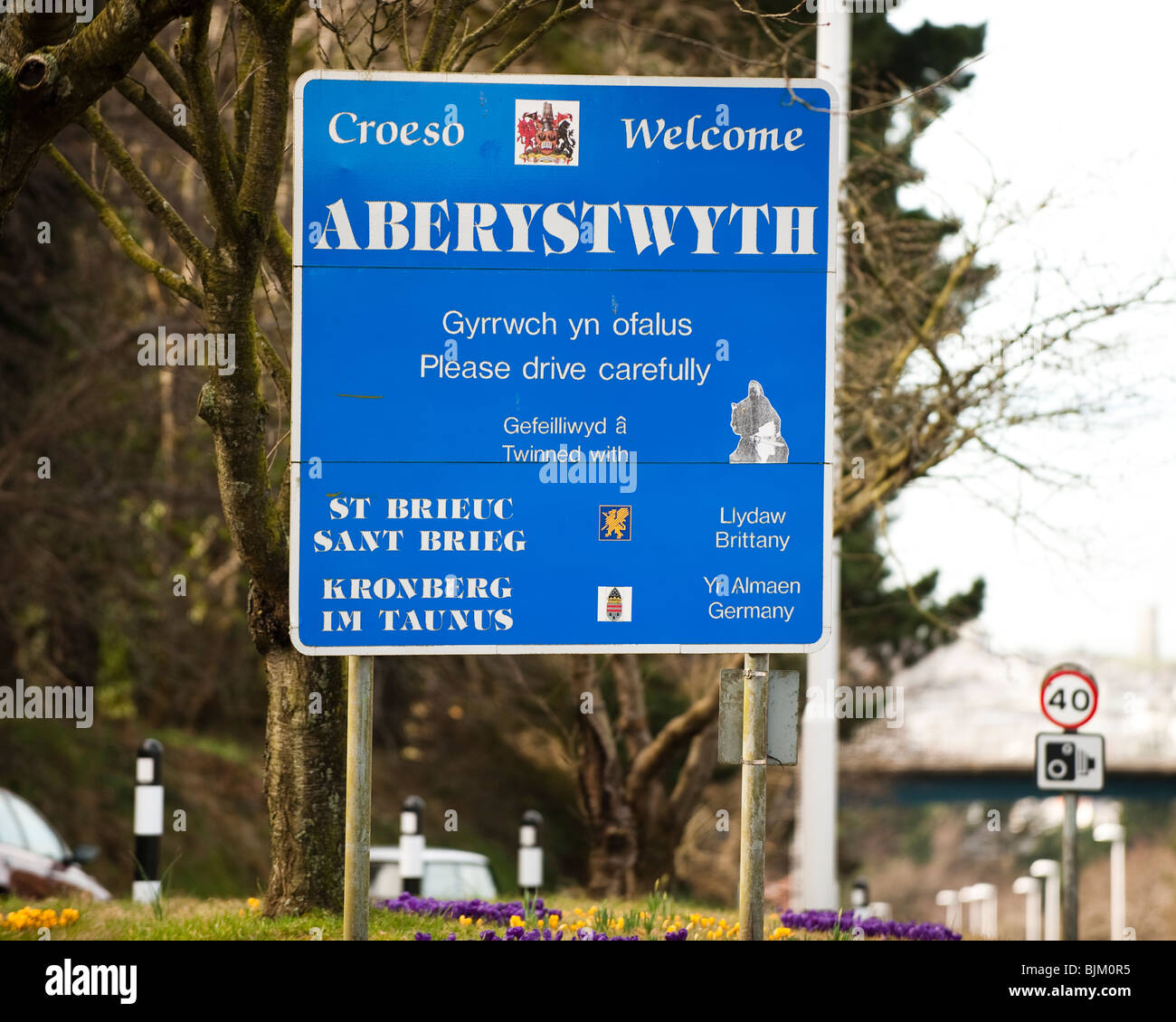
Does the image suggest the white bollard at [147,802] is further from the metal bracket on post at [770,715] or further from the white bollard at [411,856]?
the metal bracket on post at [770,715]

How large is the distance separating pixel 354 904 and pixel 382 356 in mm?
2175

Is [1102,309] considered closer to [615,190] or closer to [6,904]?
[615,190]

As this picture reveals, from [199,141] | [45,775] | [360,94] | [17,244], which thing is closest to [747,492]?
[360,94]

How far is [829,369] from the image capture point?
6.46 m

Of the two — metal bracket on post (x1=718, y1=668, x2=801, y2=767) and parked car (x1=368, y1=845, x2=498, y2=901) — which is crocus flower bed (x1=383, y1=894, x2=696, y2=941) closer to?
metal bracket on post (x1=718, y1=668, x2=801, y2=767)

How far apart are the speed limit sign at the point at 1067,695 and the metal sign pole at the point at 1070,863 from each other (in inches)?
22.4

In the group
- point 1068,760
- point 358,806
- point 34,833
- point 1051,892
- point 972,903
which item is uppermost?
point 358,806

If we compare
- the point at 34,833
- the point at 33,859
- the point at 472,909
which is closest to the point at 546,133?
the point at 472,909

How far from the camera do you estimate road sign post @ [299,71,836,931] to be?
619cm

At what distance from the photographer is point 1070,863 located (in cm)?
1160

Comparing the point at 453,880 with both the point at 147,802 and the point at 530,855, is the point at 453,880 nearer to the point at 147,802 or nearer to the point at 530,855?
the point at 530,855

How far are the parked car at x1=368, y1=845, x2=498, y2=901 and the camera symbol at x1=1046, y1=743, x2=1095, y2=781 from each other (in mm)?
4958

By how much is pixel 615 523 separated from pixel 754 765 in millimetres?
1189

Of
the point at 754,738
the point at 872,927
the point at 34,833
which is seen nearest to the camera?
the point at 754,738
